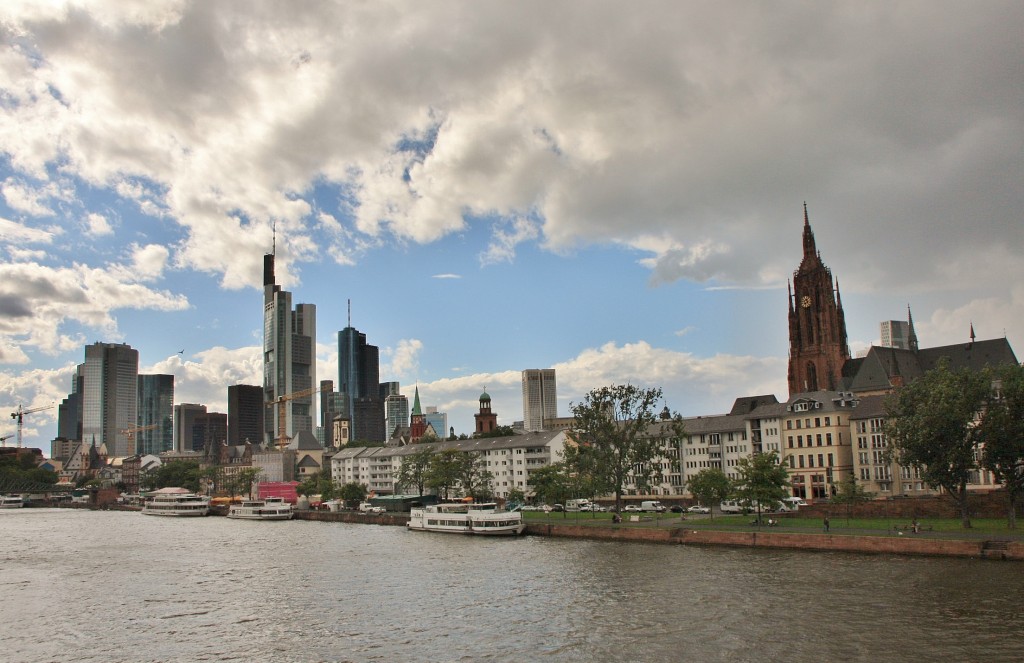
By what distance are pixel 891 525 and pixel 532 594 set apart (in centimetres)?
4135

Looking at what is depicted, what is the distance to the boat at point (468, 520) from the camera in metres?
111

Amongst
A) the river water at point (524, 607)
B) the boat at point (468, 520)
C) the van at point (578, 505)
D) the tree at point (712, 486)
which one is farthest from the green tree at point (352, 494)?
the river water at point (524, 607)

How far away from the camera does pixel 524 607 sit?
54844mm

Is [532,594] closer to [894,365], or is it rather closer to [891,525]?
[891,525]

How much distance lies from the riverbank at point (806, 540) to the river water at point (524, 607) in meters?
2.06

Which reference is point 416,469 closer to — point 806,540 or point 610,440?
point 610,440

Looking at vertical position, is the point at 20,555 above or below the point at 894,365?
below

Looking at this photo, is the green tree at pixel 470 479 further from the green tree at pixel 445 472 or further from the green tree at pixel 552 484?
the green tree at pixel 552 484

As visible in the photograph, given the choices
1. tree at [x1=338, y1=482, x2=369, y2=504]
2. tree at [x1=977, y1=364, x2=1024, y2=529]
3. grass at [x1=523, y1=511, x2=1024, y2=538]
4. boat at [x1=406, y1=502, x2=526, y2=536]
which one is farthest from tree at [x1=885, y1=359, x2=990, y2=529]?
tree at [x1=338, y1=482, x2=369, y2=504]

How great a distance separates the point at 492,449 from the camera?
19012cm

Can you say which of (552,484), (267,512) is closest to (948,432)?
(552,484)

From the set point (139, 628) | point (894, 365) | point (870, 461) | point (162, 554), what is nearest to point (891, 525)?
point (870, 461)

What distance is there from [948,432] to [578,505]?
70.4 m

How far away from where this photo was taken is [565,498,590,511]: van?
13881cm
